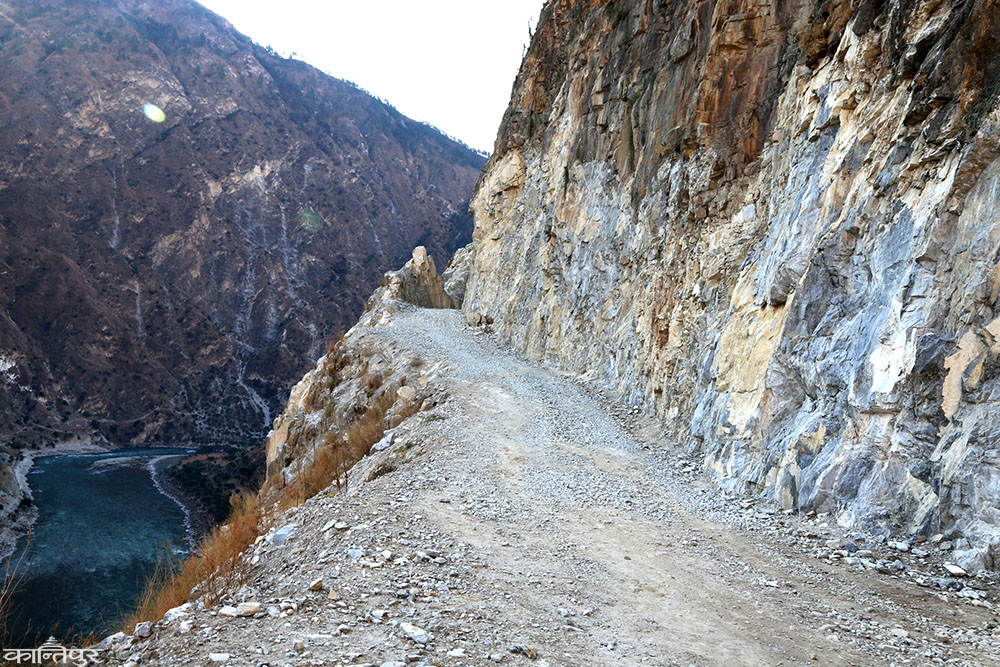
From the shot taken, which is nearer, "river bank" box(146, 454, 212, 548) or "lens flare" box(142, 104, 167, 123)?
"river bank" box(146, 454, 212, 548)

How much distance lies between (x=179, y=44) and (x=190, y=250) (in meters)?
66.7

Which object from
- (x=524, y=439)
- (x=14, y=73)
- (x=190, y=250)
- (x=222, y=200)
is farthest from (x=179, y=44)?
(x=524, y=439)

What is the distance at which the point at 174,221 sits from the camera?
111 m

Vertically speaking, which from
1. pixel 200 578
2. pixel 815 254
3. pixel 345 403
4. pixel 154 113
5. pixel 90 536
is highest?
pixel 154 113

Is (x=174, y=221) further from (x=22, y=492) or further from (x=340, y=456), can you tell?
(x=340, y=456)

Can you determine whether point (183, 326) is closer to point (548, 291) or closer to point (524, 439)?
point (548, 291)

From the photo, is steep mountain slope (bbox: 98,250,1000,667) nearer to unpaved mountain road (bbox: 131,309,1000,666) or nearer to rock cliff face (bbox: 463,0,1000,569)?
unpaved mountain road (bbox: 131,309,1000,666)

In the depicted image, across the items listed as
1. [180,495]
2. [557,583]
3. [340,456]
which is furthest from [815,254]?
[180,495]

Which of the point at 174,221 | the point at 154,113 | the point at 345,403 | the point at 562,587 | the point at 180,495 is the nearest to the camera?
the point at 562,587

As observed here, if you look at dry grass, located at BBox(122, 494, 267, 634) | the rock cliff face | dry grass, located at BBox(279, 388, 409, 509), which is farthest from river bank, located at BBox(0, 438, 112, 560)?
the rock cliff face

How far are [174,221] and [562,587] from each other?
416 feet

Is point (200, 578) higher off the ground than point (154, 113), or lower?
lower

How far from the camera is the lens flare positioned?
393 ft

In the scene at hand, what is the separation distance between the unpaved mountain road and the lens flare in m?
142
